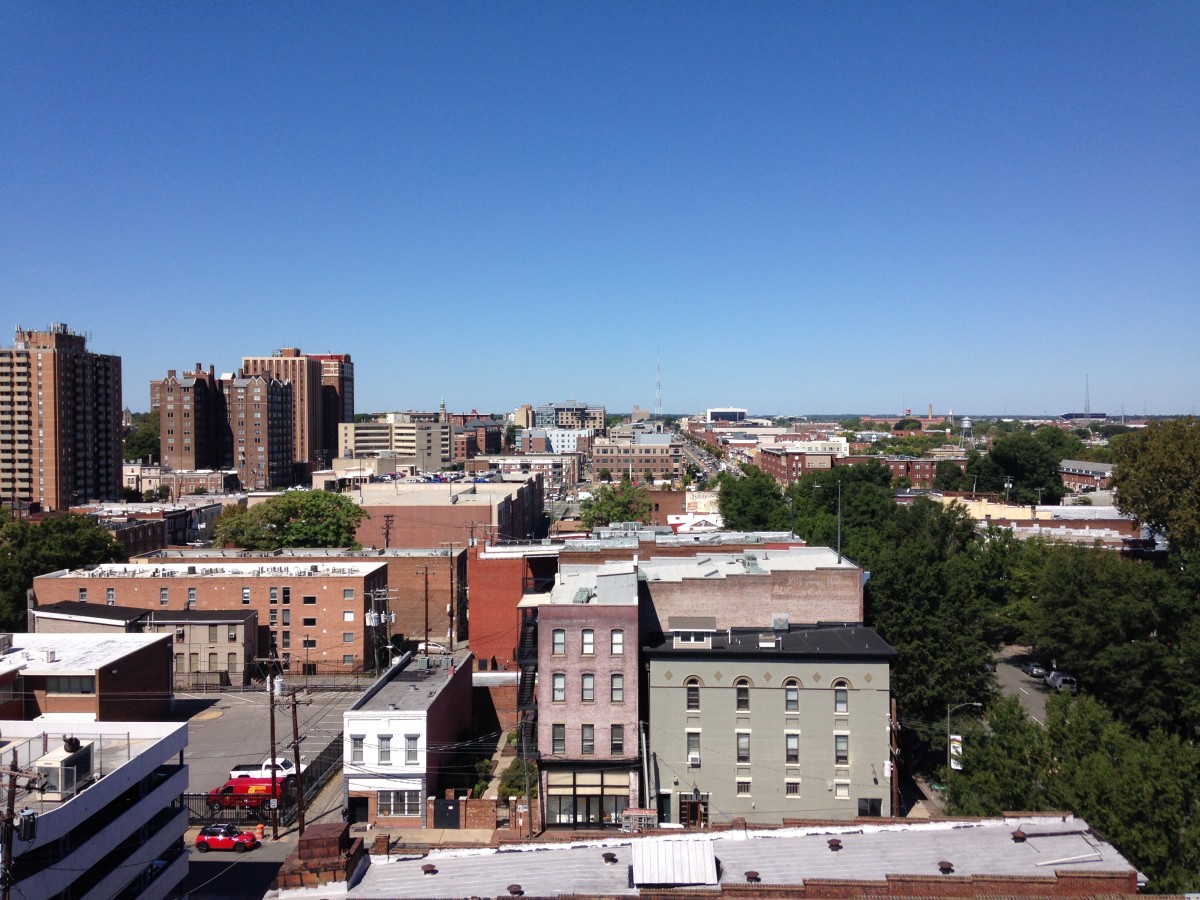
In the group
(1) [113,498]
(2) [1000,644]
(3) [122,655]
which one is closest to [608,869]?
(3) [122,655]

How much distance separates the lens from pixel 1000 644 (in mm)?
62281

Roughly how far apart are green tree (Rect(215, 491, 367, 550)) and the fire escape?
1569 inches

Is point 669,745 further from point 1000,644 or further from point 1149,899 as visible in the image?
point 1000,644

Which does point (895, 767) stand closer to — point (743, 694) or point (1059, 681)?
point (743, 694)

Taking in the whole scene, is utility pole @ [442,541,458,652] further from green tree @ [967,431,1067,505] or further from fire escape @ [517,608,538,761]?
green tree @ [967,431,1067,505]

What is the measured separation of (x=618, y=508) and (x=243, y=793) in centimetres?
6548

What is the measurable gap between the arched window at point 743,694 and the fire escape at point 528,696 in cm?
777

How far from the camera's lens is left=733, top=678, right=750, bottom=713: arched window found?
109 ft

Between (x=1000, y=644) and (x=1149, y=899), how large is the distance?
49916 mm

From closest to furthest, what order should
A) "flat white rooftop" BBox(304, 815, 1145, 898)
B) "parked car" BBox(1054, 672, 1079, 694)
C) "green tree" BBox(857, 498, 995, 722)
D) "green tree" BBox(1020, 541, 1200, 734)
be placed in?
"flat white rooftop" BBox(304, 815, 1145, 898) → "green tree" BBox(1020, 541, 1200, 734) → "green tree" BBox(857, 498, 995, 722) → "parked car" BBox(1054, 672, 1079, 694)

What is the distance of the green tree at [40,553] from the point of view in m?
60.1

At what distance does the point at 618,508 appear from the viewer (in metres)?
98.6

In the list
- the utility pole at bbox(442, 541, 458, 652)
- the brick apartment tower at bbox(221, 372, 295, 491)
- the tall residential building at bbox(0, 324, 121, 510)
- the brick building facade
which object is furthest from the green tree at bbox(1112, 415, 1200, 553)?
the brick apartment tower at bbox(221, 372, 295, 491)

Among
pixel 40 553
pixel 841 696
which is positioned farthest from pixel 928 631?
pixel 40 553
